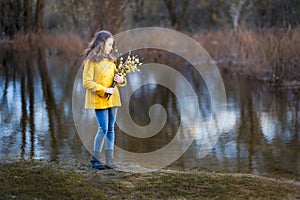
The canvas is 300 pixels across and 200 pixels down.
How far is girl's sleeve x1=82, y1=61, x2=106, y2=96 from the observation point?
22.0 feet

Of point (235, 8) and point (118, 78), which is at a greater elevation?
point (235, 8)

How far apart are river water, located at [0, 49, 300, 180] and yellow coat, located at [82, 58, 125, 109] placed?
5.05 ft

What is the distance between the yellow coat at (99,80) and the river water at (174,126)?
1.54m

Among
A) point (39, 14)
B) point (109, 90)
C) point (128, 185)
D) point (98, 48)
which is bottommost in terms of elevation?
point (128, 185)

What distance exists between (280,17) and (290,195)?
663 inches

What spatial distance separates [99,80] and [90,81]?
144 mm

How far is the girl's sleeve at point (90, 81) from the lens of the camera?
22.0 ft

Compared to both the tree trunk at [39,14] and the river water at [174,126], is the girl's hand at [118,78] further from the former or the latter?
the tree trunk at [39,14]

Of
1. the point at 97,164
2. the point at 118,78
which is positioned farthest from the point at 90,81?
the point at 97,164

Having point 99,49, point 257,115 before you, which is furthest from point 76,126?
point 99,49

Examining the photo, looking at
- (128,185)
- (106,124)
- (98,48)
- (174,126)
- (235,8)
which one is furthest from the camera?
(235,8)

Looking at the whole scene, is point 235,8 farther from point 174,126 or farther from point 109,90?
point 109,90

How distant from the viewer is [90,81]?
673 centimetres

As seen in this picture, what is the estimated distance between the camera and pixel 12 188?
19.3 ft
